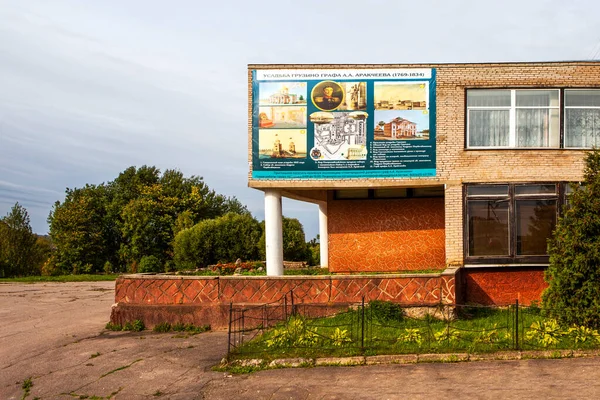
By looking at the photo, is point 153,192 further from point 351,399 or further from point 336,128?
point 351,399

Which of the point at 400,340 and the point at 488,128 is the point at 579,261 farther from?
the point at 488,128

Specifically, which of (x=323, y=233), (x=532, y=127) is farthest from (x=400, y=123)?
(x=323, y=233)

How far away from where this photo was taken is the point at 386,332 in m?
12.4

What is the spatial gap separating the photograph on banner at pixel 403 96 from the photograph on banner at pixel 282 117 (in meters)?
2.07

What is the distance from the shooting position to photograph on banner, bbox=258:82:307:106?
1684 centimetres

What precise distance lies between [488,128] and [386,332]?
23.2 feet

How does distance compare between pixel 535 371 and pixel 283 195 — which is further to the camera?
pixel 283 195

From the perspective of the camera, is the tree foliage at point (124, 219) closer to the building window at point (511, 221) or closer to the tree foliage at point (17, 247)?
the tree foliage at point (17, 247)

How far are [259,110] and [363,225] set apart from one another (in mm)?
5076

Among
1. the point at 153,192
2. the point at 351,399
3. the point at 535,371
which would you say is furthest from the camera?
the point at 153,192

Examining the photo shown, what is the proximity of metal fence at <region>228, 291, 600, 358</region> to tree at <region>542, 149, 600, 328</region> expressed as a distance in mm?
363

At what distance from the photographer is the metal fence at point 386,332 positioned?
434 inches

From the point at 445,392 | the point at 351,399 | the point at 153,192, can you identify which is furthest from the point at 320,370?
the point at 153,192

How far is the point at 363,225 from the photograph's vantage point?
19234 millimetres
